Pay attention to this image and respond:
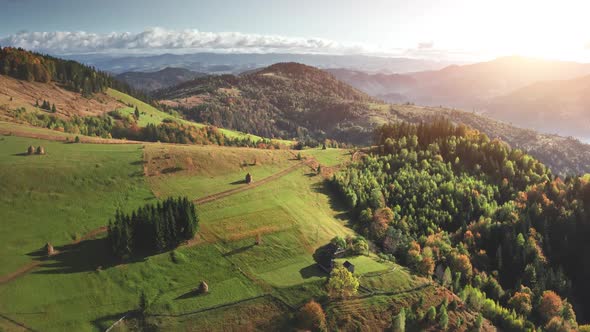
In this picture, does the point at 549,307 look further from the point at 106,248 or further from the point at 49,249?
the point at 49,249

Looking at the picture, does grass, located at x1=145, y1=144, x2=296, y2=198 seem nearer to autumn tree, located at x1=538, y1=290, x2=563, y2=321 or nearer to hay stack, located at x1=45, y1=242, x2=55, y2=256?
hay stack, located at x1=45, y1=242, x2=55, y2=256

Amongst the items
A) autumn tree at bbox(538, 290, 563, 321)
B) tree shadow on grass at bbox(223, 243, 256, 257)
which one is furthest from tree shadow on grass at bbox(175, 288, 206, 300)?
autumn tree at bbox(538, 290, 563, 321)

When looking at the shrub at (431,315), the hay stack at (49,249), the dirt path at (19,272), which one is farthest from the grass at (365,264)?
the dirt path at (19,272)

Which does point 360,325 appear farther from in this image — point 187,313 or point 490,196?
point 490,196

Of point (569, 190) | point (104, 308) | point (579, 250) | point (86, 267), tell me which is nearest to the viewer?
point (104, 308)

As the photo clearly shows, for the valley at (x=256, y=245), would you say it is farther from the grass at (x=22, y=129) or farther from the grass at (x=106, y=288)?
the grass at (x=22, y=129)

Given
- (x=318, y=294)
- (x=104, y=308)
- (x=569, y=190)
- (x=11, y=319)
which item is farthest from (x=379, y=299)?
(x=569, y=190)
